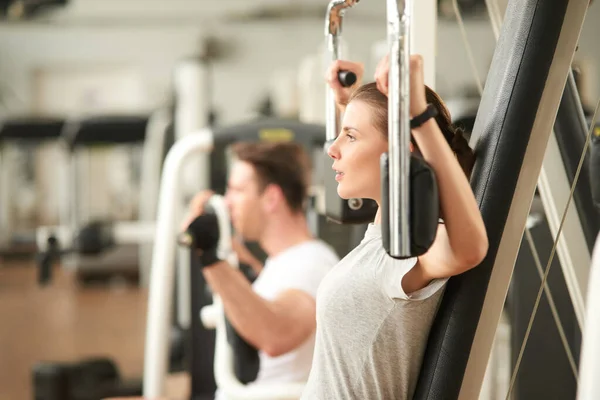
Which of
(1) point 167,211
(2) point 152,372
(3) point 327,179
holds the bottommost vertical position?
(2) point 152,372

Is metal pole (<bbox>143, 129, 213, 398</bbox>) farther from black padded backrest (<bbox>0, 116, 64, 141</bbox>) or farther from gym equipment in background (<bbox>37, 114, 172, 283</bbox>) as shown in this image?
black padded backrest (<bbox>0, 116, 64, 141</bbox>)

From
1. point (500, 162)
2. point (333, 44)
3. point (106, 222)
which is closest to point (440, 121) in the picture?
point (500, 162)

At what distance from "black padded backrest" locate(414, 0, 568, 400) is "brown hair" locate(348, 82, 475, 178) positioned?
0.12 ft

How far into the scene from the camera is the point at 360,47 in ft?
30.4

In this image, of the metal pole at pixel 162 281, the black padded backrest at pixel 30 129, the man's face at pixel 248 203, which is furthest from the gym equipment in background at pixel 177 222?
the black padded backrest at pixel 30 129

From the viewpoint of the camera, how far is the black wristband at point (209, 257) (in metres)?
2.21

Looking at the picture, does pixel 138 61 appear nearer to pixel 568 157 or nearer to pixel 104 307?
pixel 104 307

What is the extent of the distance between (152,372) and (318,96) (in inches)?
56.8

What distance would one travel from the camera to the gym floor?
504 cm

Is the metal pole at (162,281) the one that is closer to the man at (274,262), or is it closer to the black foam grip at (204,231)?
the man at (274,262)

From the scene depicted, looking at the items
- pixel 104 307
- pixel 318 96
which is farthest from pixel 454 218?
pixel 104 307

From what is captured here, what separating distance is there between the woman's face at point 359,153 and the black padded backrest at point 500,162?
147 mm

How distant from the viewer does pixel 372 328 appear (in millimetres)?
1142

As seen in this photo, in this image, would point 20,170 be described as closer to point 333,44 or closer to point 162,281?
point 162,281
